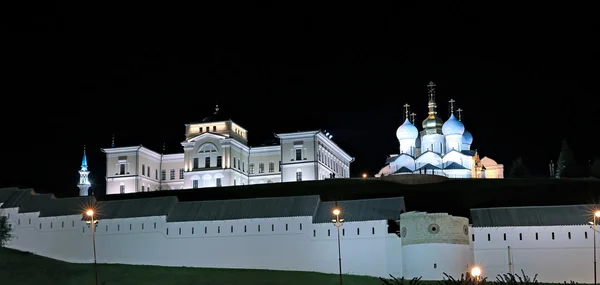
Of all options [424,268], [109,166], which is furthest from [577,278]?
[109,166]

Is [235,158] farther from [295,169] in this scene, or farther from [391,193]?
[391,193]

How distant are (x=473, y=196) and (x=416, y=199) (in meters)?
5.28

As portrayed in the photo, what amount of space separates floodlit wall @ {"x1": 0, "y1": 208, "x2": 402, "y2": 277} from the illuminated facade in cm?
2014

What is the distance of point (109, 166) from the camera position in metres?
90.9

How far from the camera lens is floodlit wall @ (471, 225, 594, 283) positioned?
5288 cm

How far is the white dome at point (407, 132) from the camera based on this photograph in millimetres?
87000

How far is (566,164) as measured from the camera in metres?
92.1

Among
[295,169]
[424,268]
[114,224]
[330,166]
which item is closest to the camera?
[424,268]

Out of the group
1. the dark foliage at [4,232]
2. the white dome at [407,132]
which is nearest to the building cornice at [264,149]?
the white dome at [407,132]

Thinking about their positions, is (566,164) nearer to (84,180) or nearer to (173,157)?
(173,157)

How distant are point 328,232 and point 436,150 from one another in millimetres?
31608

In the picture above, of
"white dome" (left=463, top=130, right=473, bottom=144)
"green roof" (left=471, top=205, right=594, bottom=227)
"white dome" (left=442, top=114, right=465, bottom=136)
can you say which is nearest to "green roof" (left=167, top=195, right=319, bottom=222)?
"green roof" (left=471, top=205, right=594, bottom=227)

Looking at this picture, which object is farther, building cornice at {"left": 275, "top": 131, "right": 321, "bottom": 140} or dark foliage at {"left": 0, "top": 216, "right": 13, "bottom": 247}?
building cornice at {"left": 275, "top": 131, "right": 321, "bottom": 140}

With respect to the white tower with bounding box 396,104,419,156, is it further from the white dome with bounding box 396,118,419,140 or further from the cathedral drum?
the cathedral drum
